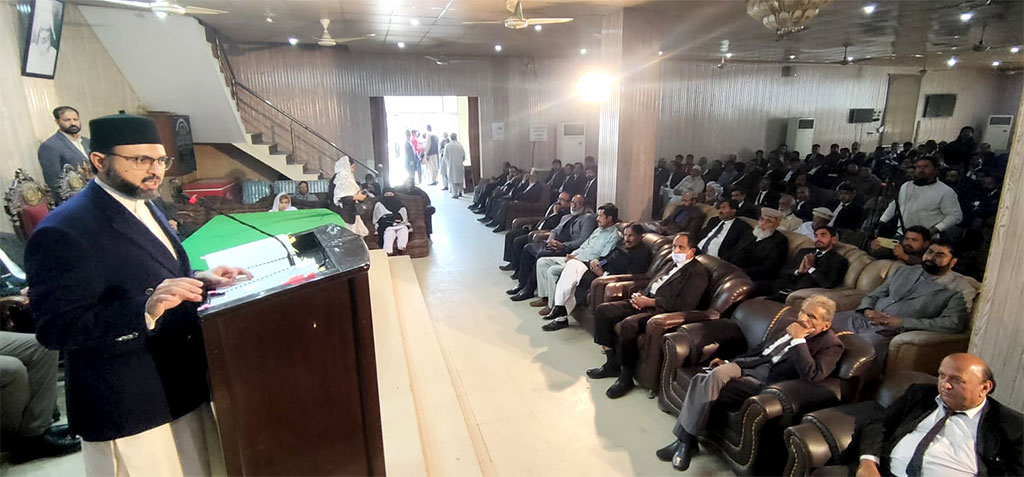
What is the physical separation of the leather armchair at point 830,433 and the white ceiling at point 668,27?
13.3ft

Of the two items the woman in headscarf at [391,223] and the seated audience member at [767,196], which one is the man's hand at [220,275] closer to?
the woman in headscarf at [391,223]

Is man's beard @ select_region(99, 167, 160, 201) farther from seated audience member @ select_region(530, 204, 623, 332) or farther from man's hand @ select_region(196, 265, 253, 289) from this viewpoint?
Result: seated audience member @ select_region(530, 204, 623, 332)

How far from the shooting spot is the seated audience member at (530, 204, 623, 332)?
15.5ft

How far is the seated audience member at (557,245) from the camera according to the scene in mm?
5223

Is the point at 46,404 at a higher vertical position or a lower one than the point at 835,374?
lower

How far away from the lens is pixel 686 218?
5.70 meters

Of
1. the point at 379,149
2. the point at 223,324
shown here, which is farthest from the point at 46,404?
the point at 379,149

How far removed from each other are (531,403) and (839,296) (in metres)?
2.35

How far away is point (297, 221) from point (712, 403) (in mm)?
2666

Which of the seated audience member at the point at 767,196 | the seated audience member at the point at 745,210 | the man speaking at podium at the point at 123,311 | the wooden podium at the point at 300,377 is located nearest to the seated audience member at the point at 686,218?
the seated audience member at the point at 745,210

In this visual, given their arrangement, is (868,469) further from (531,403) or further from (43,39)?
(43,39)

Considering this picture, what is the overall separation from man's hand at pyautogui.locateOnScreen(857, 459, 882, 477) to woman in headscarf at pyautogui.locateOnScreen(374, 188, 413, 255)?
540 centimetres

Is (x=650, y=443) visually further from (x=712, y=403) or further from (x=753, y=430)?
(x=753, y=430)

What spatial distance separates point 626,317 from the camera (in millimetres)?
3623
